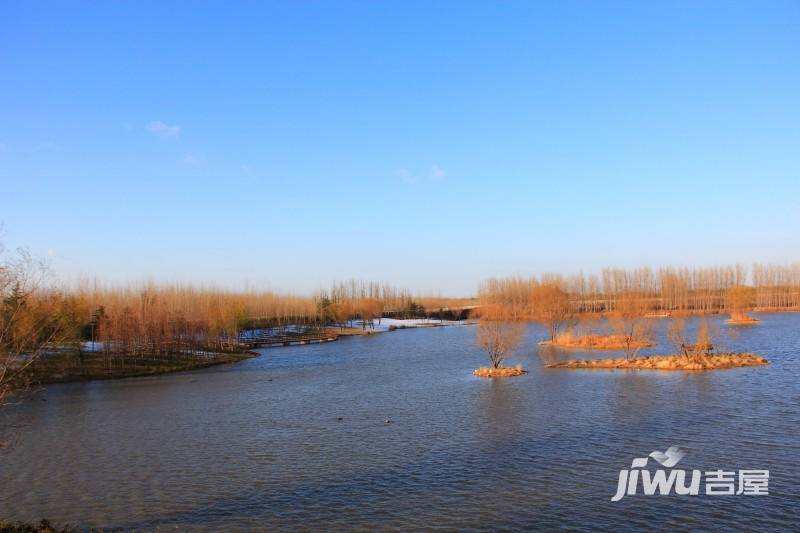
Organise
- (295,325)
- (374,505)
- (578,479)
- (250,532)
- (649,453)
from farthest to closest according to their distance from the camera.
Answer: (295,325)
(649,453)
(578,479)
(374,505)
(250,532)

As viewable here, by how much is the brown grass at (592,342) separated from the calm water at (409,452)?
14.5 meters

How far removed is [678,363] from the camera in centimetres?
3503

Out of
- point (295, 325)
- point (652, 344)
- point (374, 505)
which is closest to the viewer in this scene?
point (374, 505)

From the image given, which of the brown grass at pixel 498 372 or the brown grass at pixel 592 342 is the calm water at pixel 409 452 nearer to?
the brown grass at pixel 498 372

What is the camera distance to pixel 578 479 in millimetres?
15039

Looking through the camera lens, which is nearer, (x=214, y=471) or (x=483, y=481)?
(x=483, y=481)

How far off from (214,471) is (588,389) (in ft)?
65.1

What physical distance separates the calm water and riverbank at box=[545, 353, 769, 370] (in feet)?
5.31

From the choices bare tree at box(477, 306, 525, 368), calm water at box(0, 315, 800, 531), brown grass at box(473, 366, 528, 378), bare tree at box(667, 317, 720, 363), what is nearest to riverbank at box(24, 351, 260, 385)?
calm water at box(0, 315, 800, 531)

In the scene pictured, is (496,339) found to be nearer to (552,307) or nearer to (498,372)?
(498,372)

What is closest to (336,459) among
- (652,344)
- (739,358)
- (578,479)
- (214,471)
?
(214,471)

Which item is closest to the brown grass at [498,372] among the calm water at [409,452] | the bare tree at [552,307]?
the calm water at [409,452]

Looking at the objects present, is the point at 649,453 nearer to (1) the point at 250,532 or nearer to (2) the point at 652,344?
(1) the point at 250,532

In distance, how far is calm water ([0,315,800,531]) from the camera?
13.2 meters
